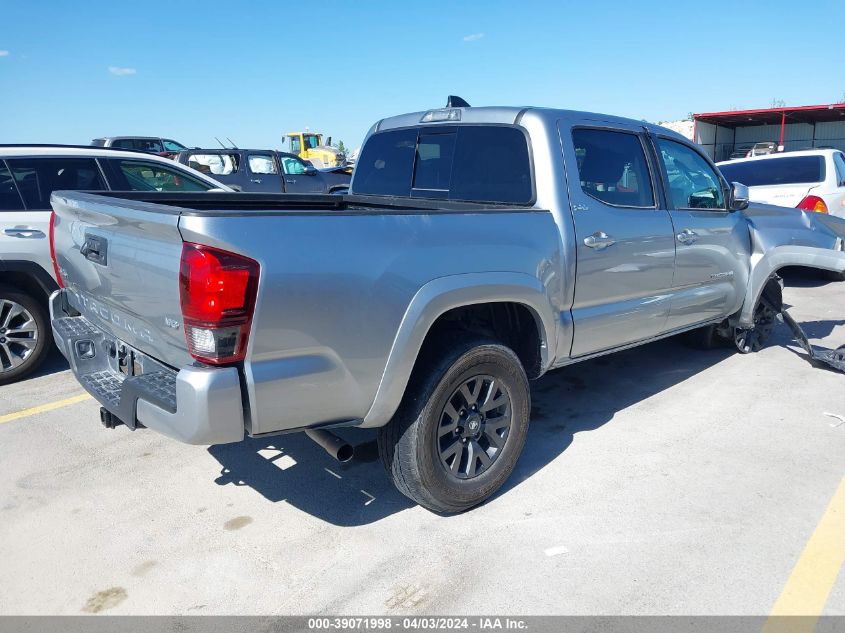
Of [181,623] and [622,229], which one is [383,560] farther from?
[622,229]

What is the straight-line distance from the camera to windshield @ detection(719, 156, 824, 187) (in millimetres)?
9227

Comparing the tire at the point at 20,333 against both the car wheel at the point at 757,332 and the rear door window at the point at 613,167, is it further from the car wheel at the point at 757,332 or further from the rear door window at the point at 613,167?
the car wheel at the point at 757,332

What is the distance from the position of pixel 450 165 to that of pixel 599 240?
1.05m

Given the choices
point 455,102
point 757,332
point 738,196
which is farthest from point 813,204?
point 455,102

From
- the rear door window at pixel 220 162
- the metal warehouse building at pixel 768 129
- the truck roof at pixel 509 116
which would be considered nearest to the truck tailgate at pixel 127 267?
the truck roof at pixel 509 116

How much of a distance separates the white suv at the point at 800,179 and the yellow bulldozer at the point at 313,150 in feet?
83.5

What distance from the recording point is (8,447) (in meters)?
4.00

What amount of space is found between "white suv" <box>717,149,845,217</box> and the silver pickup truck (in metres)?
4.84

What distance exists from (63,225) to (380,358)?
1.96 m

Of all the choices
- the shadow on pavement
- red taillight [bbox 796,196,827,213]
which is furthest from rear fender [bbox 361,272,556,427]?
the shadow on pavement

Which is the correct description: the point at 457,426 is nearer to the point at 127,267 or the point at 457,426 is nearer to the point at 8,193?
the point at 127,267

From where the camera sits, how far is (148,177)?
19.7ft

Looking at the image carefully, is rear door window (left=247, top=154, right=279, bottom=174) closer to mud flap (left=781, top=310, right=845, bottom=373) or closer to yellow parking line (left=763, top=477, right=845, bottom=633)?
mud flap (left=781, top=310, right=845, bottom=373)

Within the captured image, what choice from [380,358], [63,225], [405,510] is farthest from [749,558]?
[63,225]
